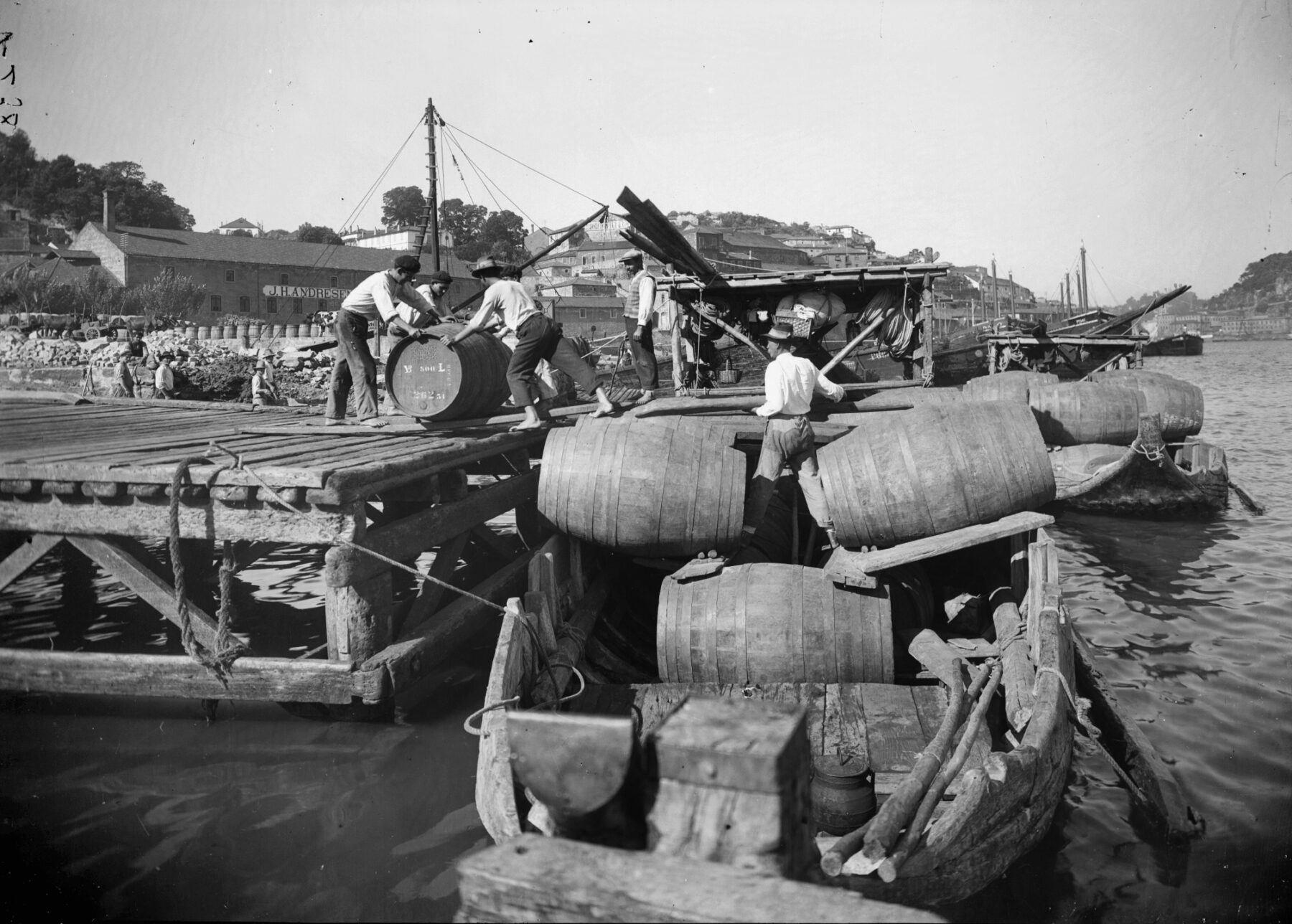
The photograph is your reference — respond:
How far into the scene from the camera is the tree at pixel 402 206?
87062mm

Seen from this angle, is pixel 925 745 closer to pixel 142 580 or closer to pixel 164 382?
pixel 142 580

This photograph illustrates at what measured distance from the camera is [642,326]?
9.56 meters

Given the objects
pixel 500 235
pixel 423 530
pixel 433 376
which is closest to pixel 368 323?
pixel 433 376

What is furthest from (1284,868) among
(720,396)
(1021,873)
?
(720,396)

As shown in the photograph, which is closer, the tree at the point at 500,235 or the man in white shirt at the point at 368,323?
the man in white shirt at the point at 368,323

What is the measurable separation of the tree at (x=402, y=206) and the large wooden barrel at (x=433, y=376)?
84666 millimetres

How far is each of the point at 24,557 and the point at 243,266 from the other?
50945mm

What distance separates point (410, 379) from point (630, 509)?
2.63 meters

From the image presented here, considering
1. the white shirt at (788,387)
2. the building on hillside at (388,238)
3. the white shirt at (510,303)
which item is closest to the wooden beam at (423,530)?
the white shirt at (510,303)

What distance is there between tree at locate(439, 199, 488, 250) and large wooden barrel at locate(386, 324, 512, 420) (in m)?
75.4

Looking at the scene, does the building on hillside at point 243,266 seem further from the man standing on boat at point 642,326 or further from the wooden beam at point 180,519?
the wooden beam at point 180,519

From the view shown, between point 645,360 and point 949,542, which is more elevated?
point 645,360

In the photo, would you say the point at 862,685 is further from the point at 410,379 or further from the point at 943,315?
the point at 943,315

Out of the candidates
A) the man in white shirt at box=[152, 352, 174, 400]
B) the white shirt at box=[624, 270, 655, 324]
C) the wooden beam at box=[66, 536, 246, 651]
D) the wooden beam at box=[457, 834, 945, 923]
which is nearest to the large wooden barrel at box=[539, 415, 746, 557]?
the wooden beam at box=[66, 536, 246, 651]
